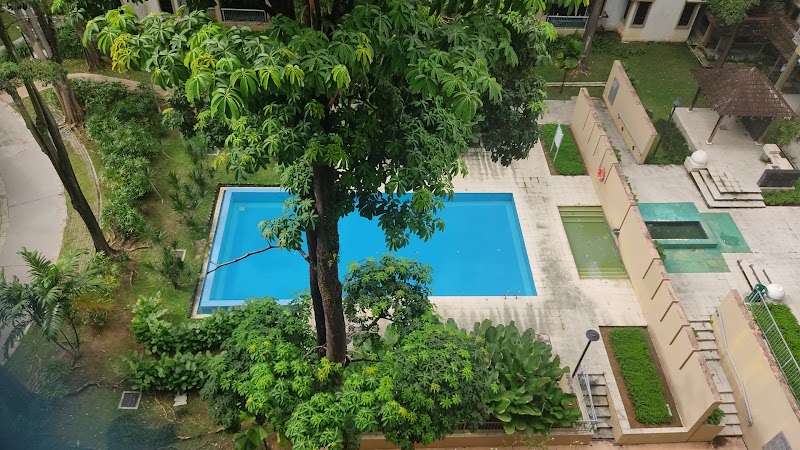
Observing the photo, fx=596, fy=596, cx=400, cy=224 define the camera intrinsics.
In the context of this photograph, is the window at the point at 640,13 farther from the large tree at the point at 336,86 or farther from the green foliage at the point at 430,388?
the green foliage at the point at 430,388

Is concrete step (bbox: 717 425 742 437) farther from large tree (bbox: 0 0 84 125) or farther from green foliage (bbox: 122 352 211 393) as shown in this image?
large tree (bbox: 0 0 84 125)

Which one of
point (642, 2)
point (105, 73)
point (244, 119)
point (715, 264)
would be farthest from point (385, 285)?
point (642, 2)

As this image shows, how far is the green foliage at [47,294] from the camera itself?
11086 mm

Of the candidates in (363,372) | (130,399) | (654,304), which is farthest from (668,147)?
(130,399)

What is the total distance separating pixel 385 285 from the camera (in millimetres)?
11008

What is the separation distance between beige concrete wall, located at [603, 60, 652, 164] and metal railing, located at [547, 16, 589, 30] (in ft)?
13.7

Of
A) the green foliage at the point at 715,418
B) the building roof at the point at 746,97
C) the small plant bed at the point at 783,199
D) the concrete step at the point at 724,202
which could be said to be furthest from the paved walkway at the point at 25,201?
the small plant bed at the point at 783,199

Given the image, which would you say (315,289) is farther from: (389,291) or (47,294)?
(47,294)

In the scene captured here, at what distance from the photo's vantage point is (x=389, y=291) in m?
10.9

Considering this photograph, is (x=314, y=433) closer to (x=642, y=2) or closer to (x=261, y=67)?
(x=261, y=67)

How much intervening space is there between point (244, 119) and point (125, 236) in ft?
30.1

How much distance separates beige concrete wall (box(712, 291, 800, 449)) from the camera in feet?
36.8

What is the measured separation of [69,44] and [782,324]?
75.0ft

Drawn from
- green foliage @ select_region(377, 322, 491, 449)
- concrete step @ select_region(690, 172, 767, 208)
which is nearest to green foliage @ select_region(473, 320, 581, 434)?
green foliage @ select_region(377, 322, 491, 449)
